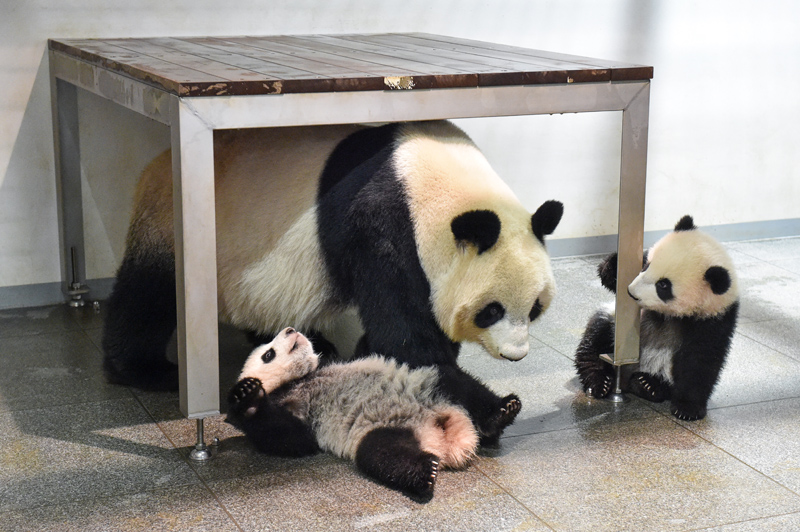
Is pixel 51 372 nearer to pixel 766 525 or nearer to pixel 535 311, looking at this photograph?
pixel 535 311

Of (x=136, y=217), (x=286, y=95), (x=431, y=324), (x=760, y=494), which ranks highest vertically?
(x=286, y=95)

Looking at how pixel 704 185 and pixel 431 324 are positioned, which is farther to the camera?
pixel 704 185

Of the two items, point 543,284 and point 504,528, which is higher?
point 543,284

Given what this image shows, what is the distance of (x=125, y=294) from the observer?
3.47 metres

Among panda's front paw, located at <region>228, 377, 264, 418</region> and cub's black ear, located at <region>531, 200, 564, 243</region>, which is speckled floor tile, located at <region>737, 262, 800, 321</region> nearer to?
cub's black ear, located at <region>531, 200, 564, 243</region>

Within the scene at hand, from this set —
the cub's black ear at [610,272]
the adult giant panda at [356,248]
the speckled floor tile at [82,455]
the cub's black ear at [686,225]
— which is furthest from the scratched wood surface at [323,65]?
the speckled floor tile at [82,455]

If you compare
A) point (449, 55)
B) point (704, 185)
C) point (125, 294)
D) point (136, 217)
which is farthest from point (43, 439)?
point (704, 185)

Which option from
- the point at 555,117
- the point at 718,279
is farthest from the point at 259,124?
the point at 555,117

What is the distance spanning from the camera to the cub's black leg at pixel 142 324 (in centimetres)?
344

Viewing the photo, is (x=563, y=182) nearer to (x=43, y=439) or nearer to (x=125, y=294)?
(x=125, y=294)

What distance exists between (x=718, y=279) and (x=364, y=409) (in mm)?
1274

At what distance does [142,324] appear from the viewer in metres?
3.46

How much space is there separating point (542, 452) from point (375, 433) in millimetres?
582

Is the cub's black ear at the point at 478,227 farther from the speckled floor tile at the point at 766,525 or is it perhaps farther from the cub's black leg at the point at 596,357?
the speckled floor tile at the point at 766,525
